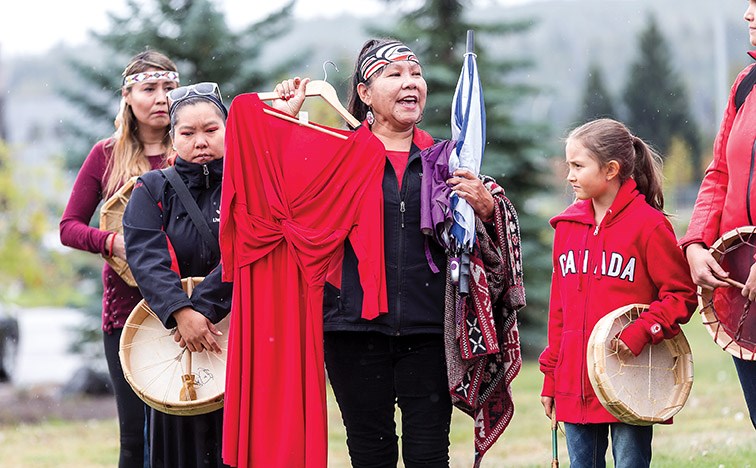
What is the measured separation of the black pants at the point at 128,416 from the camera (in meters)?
5.94

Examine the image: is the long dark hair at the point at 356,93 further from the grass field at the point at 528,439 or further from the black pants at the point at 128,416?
the grass field at the point at 528,439

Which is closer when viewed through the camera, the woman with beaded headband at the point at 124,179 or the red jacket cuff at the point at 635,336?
the red jacket cuff at the point at 635,336

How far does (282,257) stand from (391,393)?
774 millimetres

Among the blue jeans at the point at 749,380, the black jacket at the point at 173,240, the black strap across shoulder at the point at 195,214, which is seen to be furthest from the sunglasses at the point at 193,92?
the blue jeans at the point at 749,380

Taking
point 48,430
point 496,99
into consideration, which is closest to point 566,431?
point 48,430

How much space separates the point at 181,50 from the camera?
14.1m

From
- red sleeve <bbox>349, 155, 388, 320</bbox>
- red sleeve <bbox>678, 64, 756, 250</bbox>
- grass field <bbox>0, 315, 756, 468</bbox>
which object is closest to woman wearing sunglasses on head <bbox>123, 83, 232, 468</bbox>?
red sleeve <bbox>349, 155, 388, 320</bbox>

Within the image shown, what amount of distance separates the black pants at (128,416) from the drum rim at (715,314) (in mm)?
2899

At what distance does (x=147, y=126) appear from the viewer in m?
6.30

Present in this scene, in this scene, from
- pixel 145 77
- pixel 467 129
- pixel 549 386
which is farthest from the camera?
pixel 145 77

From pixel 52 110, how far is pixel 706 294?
128 metres

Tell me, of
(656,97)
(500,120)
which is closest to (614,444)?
(500,120)

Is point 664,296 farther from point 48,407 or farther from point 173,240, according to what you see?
point 48,407

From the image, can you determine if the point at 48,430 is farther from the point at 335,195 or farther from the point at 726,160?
the point at 726,160
